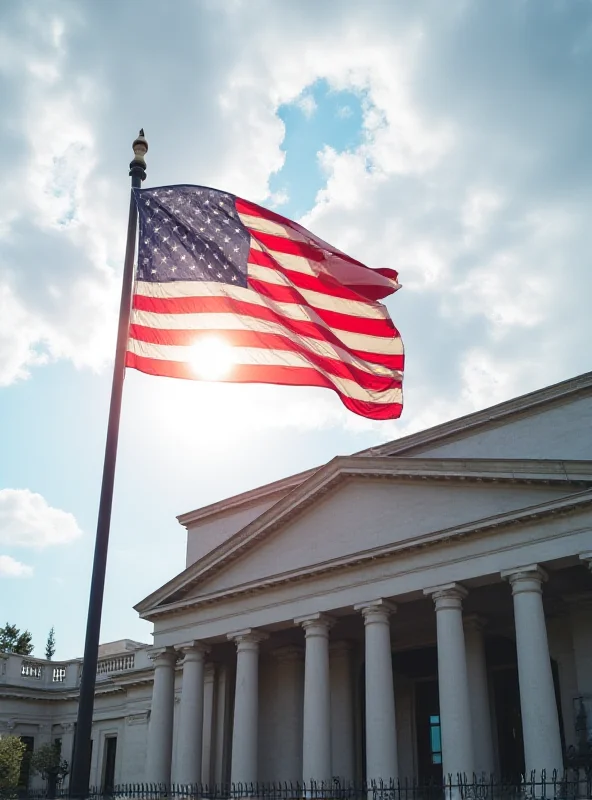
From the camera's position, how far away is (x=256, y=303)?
15.2 m

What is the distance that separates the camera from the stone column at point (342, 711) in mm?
31078

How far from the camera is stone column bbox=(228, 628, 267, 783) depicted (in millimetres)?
28703

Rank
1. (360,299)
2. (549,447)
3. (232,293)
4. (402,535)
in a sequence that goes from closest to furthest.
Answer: (232,293), (360,299), (402,535), (549,447)

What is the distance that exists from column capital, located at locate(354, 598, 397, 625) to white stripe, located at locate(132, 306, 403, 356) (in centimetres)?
1250

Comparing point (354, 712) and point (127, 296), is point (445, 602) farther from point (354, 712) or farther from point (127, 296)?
point (127, 296)

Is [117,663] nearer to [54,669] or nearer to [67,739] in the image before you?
[54,669]

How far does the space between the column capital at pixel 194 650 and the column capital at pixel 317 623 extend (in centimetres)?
530

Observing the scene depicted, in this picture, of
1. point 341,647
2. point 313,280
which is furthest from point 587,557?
point 341,647

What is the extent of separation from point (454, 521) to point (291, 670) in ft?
36.6

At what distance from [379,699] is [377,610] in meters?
2.66

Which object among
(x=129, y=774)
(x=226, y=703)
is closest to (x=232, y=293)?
(x=226, y=703)

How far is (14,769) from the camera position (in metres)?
37.2

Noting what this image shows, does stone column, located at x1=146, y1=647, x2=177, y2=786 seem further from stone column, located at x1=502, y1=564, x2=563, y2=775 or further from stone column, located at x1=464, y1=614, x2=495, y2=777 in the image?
stone column, located at x1=502, y1=564, x2=563, y2=775

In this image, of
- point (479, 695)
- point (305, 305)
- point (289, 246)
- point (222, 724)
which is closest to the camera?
point (305, 305)
